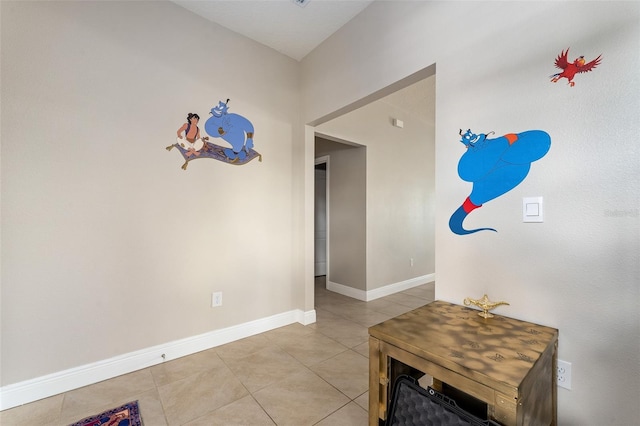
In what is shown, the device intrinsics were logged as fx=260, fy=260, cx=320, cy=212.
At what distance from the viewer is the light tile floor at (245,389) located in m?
1.51

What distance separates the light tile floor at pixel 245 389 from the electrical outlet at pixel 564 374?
97cm

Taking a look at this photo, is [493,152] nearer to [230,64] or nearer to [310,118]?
[310,118]

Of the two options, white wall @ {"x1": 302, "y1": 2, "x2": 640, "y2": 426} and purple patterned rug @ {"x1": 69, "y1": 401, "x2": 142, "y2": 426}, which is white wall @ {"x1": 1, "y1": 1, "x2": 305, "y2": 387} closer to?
purple patterned rug @ {"x1": 69, "y1": 401, "x2": 142, "y2": 426}

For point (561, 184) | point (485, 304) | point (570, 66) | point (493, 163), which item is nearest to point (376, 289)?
point (485, 304)

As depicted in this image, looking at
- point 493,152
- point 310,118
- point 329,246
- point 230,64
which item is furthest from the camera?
point 329,246

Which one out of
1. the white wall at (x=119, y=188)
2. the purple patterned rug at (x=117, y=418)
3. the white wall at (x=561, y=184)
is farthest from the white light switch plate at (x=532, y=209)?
the purple patterned rug at (x=117, y=418)

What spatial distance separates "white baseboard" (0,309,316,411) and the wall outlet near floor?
24 cm

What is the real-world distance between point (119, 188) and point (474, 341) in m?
2.39

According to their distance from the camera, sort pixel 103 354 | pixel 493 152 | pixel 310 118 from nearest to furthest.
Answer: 1. pixel 493 152
2. pixel 103 354
3. pixel 310 118

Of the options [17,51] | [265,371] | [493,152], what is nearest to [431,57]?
[493,152]

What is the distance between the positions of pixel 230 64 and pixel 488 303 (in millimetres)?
2776

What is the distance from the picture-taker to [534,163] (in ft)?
3.96

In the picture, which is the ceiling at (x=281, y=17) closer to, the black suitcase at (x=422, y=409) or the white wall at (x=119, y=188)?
the white wall at (x=119, y=188)

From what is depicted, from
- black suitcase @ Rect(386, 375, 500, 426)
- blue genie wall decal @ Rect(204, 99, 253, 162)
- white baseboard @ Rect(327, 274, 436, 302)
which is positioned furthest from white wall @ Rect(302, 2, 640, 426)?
white baseboard @ Rect(327, 274, 436, 302)
